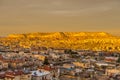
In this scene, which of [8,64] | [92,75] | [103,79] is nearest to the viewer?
[103,79]

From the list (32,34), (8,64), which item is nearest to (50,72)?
(8,64)

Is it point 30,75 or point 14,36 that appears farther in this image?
point 14,36

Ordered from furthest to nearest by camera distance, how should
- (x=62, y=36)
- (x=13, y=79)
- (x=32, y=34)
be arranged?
(x=32, y=34), (x=62, y=36), (x=13, y=79)

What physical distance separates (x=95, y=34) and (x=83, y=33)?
6438 millimetres

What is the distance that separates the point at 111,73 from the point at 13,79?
1155cm

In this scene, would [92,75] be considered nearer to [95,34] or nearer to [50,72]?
[50,72]

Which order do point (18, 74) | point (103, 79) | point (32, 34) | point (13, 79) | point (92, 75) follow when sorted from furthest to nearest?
point (32, 34) → point (92, 75) → point (103, 79) → point (18, 74) → point (13, 79)

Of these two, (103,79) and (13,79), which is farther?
(103,79)

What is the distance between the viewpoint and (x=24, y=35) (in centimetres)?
12938

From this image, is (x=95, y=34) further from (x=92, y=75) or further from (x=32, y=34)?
(x=92, y=75)

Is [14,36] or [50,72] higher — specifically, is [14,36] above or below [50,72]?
above

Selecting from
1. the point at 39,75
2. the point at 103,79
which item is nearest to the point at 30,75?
the point at 39,75

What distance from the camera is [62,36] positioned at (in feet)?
387

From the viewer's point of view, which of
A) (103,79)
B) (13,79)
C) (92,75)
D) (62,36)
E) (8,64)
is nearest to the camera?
(13,79)
